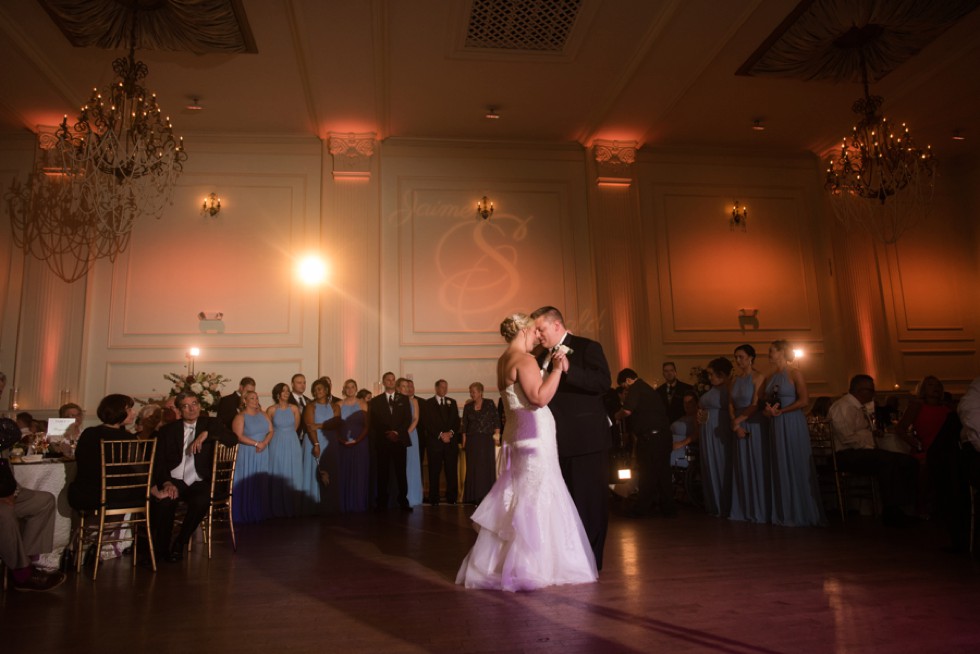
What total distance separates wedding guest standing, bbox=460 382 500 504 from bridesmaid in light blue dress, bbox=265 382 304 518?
1.99 metres

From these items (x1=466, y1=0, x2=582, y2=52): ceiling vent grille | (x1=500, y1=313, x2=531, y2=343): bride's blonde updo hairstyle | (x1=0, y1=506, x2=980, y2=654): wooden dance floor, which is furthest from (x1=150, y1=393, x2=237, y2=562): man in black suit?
(x1=466, y1=0, x2=582, y2=52): ceiling vent grille

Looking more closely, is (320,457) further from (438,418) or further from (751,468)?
(751,468)

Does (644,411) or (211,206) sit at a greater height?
(211,206)

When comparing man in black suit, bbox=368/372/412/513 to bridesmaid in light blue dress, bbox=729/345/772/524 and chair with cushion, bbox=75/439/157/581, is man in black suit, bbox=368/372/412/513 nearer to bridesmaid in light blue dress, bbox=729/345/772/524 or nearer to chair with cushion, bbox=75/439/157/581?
chair with cushion, bbox=75/439/157/581

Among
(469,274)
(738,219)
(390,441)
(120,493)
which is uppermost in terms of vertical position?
(738,219)

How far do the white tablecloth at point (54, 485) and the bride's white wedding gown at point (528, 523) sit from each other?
9.01 ft

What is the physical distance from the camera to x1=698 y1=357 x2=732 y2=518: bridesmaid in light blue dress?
617cm

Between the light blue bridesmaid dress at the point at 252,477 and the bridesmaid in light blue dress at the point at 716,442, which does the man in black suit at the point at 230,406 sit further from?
the bridesmaid in light blue dress at the point at 716,442

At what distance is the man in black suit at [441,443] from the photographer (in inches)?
303

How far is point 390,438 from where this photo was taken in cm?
727

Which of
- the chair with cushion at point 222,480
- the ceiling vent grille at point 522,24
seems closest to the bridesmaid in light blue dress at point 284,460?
the chair with cushion at point 222,480

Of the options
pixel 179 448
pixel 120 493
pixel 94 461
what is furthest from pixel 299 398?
pixel 94 461

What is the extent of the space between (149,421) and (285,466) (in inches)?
58.9

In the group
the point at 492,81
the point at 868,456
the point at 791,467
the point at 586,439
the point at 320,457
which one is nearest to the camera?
the point at 586,439
